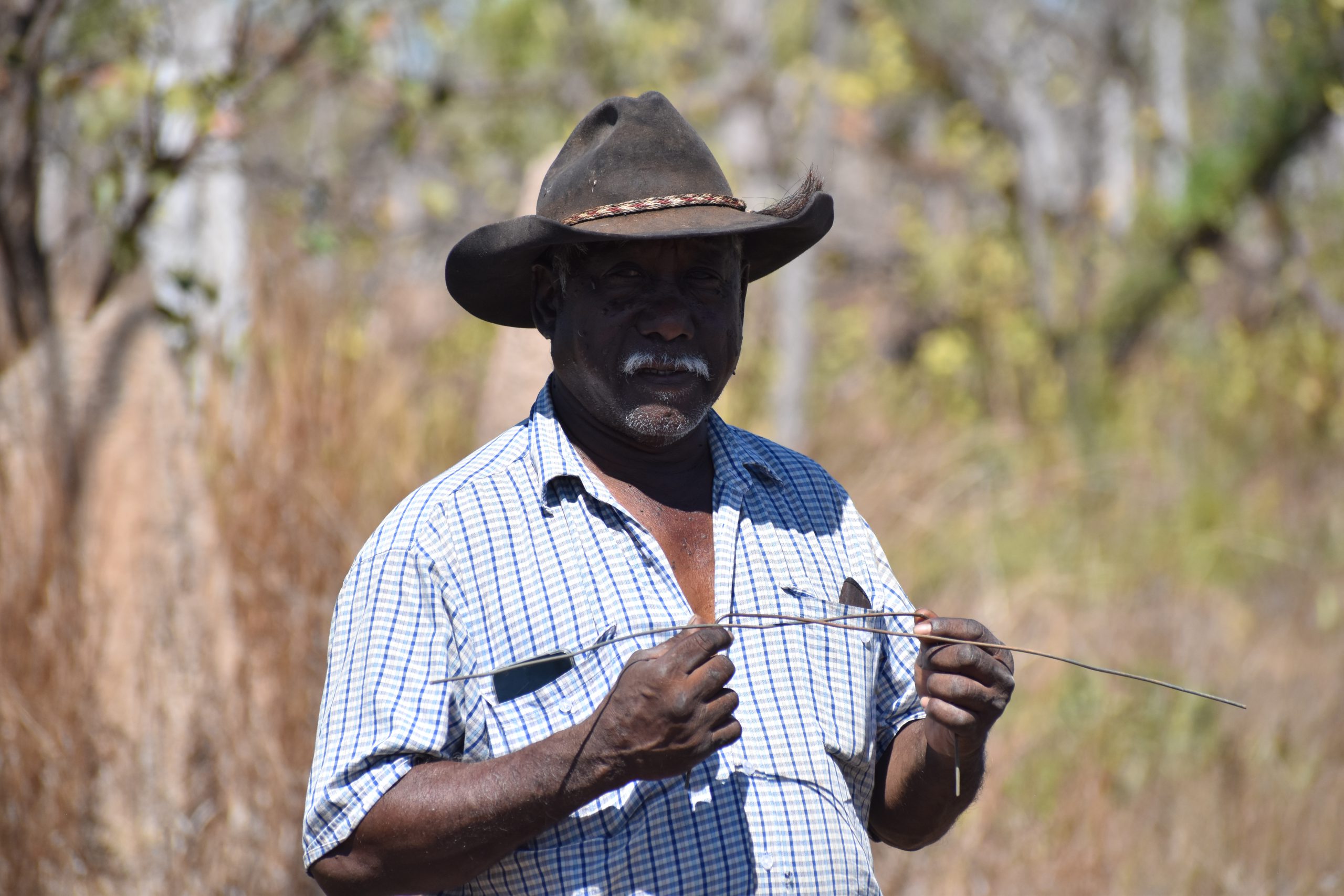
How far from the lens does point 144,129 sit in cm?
481

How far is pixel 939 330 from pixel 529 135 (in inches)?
161

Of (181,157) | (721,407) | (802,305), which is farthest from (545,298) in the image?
(802,305)

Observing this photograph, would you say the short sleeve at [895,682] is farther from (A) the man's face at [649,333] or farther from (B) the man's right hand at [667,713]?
(B) the man's right hand at [667,713]

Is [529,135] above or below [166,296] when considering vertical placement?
above

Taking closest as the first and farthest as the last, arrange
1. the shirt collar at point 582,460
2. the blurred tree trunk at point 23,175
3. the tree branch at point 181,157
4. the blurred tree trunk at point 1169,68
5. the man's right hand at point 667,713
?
the man's right hand at point 667,713, the shirt collar at point 582,460, the blurred tree trunk at point 23,175, the tree branch at point 181,157, the blurred tree trunk at point 1169,68

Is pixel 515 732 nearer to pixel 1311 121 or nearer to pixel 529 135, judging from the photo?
pixel 1311 121

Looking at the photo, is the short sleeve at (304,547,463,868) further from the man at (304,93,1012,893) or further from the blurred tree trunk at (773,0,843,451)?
the blurred tree trunk at (773,0,843,451)

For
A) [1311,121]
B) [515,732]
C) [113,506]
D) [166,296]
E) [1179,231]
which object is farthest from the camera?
[1179,231]

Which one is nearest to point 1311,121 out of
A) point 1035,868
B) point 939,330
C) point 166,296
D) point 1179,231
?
point 1179,231

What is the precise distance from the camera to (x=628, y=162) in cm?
216

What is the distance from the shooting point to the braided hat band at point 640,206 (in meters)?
2.11

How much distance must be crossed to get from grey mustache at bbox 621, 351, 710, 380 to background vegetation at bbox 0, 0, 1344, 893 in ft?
6.52

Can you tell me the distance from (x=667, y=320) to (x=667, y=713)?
677 mm

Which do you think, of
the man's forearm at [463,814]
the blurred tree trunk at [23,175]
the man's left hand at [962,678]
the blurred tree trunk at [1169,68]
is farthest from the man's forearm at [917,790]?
the blurred tree trunk at [1169,68]
